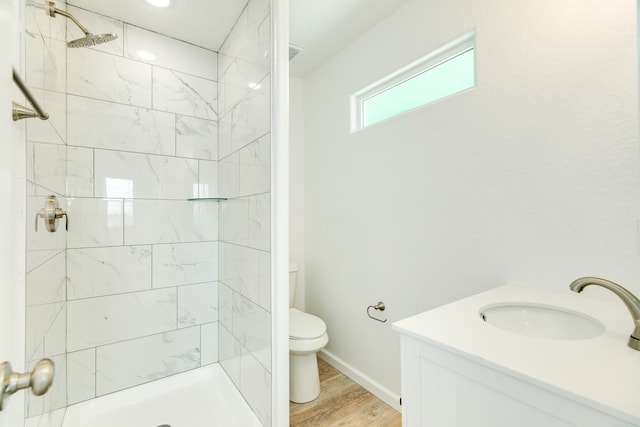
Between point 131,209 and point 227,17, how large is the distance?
1.34 m

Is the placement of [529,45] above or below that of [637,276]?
above

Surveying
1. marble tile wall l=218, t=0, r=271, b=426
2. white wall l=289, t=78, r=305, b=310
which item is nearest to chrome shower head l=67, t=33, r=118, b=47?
marble tile wall l=218, t=0, r=271, b=426

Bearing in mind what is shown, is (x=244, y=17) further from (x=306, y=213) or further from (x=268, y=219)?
(x=306, y=213)

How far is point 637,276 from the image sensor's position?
3.28 feet

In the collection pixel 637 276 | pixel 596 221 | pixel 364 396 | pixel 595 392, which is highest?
pixel 596 221

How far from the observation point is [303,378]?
1884 mm

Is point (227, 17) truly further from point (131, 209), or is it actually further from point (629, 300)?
point (629, 300)

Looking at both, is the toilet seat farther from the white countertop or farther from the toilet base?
the white countertop

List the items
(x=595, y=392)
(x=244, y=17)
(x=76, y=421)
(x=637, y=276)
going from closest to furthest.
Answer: (x=595, y=392)
(x=637, y=276)
(x=76, y=421)
(x=244, y=17)

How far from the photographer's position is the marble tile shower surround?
4.91ft

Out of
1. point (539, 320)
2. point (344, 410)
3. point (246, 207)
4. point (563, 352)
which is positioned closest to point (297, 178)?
point (246, 207)

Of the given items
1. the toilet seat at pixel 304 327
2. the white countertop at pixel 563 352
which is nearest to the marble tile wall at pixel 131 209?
the toilet seat at pixel 304 327

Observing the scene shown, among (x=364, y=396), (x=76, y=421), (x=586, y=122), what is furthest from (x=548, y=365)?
(x=76, y=421)

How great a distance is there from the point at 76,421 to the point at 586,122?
2804 millimetres
